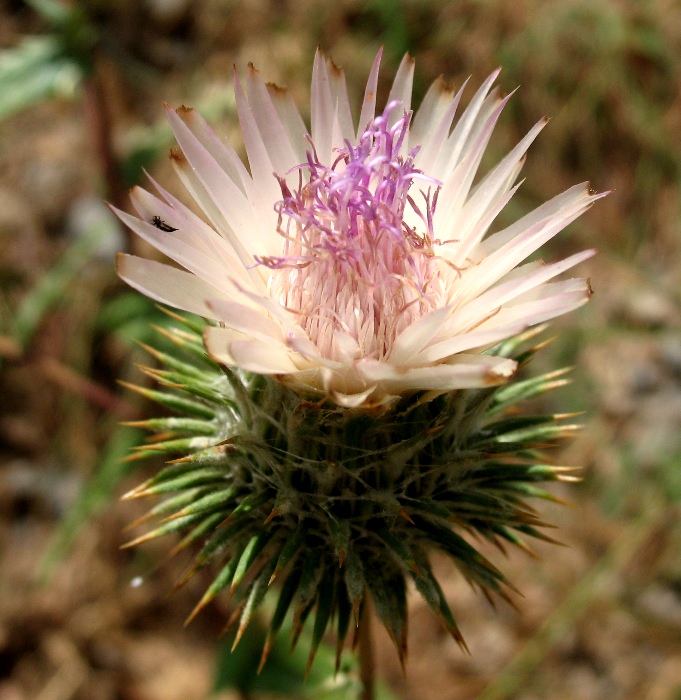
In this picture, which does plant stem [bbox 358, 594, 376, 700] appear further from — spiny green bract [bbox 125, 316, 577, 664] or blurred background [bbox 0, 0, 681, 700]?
→ blurred background [bbox 0, 0, 681, 700]

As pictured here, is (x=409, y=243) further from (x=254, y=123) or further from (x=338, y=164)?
(x=254, y=123)

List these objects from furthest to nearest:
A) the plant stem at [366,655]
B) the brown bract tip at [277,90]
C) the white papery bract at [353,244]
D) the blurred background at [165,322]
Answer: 1. the blurred background at [165,322]
2. the plant stem at [366,655]
3. the brown bract tip at [277,90]
4. the white papery bract at [353,244]

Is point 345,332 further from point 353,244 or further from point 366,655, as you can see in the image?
point 366,655

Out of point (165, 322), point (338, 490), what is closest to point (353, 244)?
point (338, 490)

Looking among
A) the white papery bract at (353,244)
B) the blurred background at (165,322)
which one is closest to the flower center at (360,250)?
the white papery bract at (353,244)

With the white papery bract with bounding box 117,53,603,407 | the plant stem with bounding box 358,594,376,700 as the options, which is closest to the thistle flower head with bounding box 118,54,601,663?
the white papery bract with bounding box 117,53,603,407

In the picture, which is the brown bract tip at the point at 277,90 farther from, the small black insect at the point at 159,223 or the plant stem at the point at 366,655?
the plant stem at the point at 366,655

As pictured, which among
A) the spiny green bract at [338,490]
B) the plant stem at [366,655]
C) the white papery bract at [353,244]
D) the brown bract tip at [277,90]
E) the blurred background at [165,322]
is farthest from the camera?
Answer: the blurred background at [165,322]
